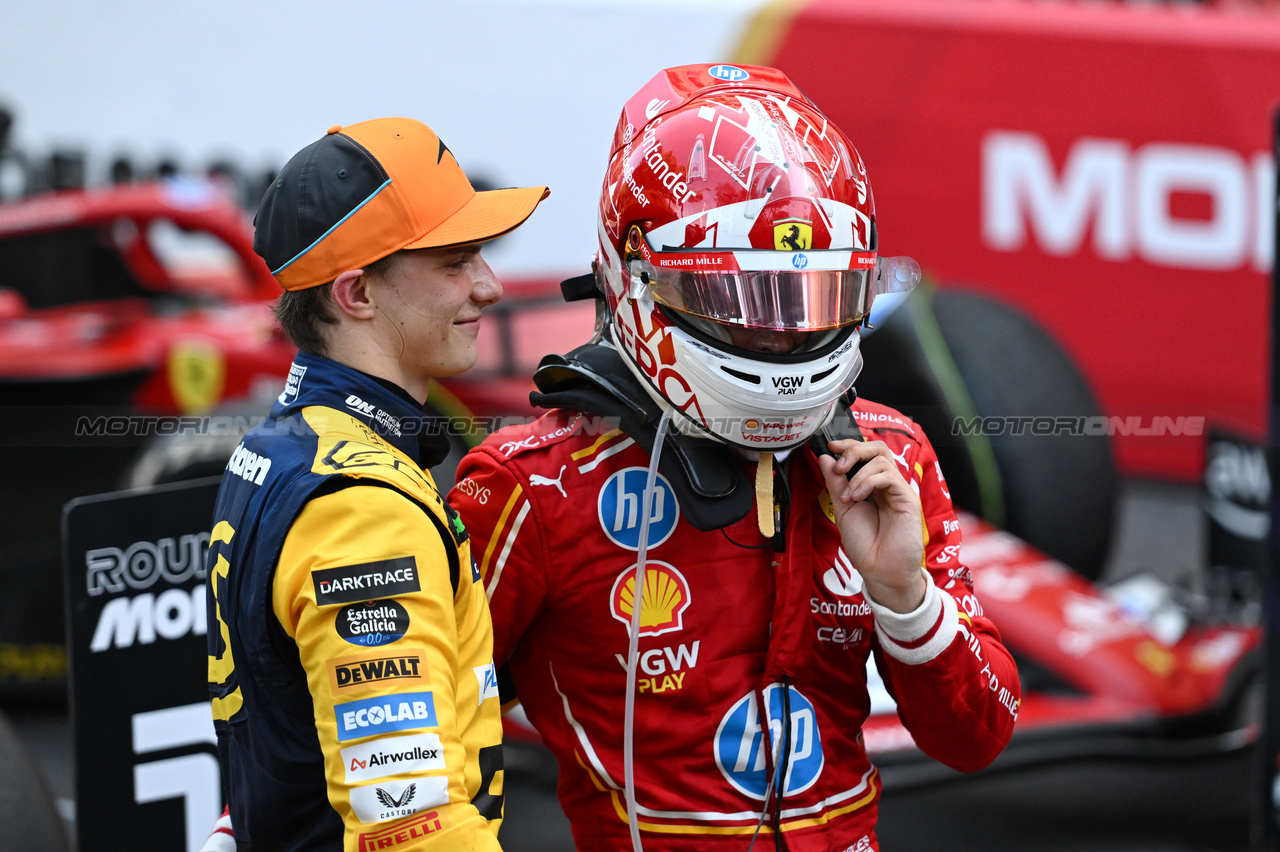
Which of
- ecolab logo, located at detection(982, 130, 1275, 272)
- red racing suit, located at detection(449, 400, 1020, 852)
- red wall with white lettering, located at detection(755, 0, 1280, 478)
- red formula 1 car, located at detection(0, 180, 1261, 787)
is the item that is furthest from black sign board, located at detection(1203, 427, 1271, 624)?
red racing suit, located at detection(449, 400, 1020, 852)

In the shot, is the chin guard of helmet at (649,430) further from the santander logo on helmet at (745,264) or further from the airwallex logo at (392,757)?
the airwallex logo at (392,757)

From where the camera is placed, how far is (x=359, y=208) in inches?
57.9

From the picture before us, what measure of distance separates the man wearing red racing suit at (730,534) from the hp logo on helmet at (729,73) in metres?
0.07

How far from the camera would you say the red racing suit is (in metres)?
1.62

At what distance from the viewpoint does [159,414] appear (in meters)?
4.52

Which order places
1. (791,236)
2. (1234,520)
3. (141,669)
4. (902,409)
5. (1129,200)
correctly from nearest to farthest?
(791,236) → (141,669) → (1234,520) → (902,409) → (1129,200)

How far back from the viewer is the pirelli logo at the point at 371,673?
1.27 metres

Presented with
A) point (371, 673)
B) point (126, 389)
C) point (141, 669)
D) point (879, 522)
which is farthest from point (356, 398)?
point (126, 389)

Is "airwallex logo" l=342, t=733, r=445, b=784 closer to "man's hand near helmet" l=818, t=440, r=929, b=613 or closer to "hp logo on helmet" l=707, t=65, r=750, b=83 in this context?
"man's hand near helmet" l=818, t=440, r=929, b=613

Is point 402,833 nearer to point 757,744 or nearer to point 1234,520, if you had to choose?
point 757,744

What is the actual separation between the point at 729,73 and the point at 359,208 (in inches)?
23.1

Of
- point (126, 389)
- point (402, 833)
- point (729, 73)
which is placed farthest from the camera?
point (126, 389)

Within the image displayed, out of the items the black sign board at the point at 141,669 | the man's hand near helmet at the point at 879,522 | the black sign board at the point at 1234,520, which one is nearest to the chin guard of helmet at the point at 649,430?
the man's hand near helmet at the point at 879,522

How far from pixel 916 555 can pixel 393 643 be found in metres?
0.62
